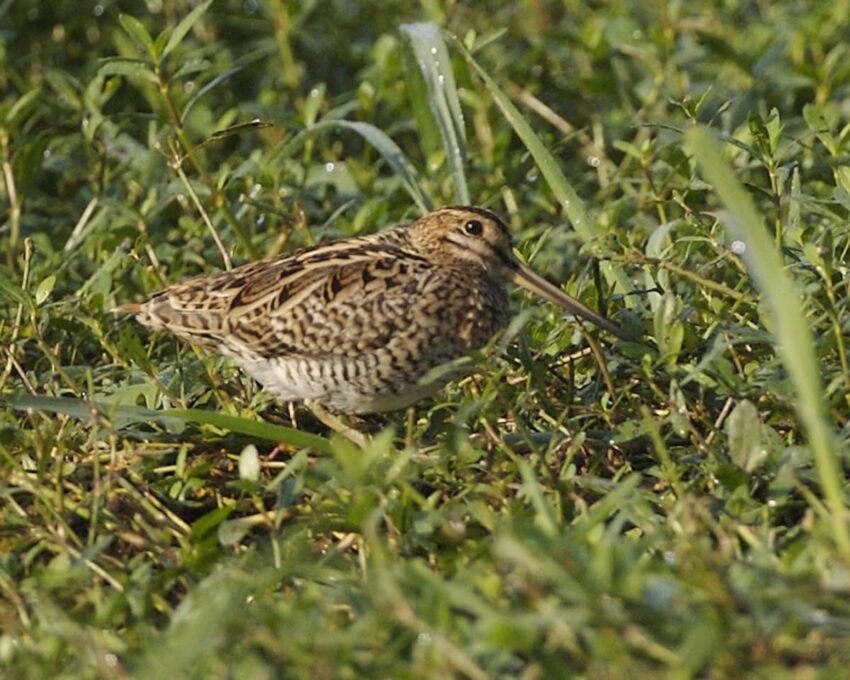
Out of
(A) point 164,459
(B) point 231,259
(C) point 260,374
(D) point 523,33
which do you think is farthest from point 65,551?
(D) point 523,33

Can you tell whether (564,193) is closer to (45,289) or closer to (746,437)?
(746,437)

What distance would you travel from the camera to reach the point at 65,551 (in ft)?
11.4

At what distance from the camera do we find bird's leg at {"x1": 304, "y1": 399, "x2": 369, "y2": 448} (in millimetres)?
4246

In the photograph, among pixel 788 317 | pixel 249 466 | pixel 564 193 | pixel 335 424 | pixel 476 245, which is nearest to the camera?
pixel 788 317

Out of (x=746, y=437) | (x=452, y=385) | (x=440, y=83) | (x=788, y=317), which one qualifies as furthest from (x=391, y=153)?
(x=788, y=317)

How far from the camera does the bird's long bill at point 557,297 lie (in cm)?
408

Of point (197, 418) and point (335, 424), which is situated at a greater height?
point (197, 418)

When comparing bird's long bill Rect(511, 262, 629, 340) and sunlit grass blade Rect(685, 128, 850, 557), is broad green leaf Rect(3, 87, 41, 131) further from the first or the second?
sunlit grass blade Rect(685, 128, 850, 557)

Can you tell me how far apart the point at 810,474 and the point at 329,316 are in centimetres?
123

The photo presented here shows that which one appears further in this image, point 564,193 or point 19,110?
point 19,110

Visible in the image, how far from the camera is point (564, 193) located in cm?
456

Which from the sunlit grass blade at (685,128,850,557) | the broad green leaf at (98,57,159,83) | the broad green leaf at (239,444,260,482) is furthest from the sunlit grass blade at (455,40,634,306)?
the sunlit grass blade at (685,128,850,557)

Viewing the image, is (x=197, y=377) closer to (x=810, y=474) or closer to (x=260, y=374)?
(x=260, y=374)

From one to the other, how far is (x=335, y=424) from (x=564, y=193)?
0.84m
